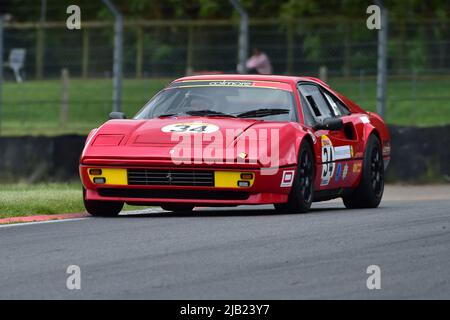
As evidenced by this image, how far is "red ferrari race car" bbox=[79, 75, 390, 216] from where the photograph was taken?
10961 millimetres

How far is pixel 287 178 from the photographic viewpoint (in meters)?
11.1

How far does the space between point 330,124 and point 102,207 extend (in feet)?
6.98

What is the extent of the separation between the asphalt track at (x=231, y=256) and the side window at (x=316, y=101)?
4.25ft

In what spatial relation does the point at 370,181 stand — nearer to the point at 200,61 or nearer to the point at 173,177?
the point at 173,177

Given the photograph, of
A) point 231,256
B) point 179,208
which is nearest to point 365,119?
point 179,208

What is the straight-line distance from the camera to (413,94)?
27156mm

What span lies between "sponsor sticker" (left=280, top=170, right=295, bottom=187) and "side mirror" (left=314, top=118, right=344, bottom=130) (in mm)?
955

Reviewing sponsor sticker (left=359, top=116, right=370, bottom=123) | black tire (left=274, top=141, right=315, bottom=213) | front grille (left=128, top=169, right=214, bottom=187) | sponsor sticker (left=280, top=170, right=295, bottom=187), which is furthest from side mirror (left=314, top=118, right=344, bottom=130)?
front grille (left=128, top=169, right=214, bottom=187)

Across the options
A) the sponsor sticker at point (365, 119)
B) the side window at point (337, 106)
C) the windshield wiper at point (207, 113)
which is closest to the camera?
the windshield wiper at point (207, 113)

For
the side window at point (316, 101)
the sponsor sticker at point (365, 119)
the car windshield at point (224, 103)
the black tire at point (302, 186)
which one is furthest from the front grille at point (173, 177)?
the sponsor sticker at point (365, 119)

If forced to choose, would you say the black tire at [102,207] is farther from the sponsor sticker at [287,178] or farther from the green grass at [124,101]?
the green grass at [124,101]

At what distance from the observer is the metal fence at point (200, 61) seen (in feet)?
89.2

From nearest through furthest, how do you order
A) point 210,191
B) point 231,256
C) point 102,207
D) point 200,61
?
point 231,256 → point 210,191 → point 102,207 → point 200,61

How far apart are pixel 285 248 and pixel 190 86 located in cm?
372
